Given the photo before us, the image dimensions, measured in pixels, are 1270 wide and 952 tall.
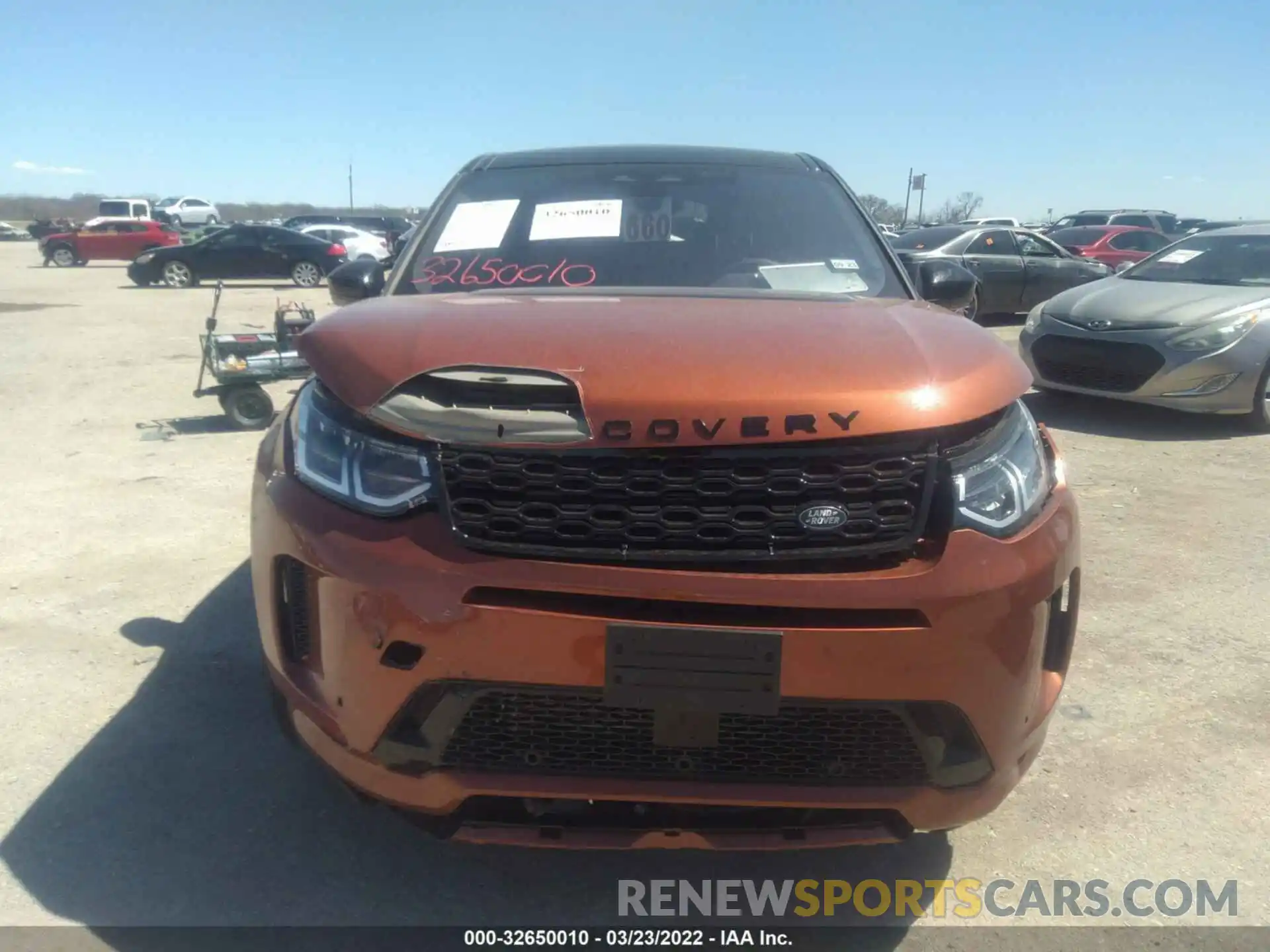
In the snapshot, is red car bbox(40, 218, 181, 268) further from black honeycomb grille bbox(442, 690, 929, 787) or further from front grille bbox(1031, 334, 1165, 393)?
black honeycomb grille bbox(442, 690, 929, 787)

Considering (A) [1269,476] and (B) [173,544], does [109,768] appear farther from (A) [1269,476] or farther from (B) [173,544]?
(A) [1269,476]

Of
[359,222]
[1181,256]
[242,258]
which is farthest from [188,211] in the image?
[1181,256]

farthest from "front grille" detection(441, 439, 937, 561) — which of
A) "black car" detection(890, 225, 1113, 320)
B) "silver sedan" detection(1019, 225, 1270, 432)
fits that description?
"black car" detection(890, 225, 1113, 320)

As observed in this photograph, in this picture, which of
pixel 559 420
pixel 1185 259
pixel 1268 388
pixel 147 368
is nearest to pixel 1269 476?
pixel 1268 388

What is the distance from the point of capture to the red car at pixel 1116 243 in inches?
699

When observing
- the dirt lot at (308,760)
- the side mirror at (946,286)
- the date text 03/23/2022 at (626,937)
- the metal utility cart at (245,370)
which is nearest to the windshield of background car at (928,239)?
the dirt lot at (308,760)

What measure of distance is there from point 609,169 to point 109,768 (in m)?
2.51

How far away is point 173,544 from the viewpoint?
458 centimetres

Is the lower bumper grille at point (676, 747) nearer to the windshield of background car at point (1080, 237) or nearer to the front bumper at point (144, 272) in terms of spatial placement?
the windshield of background car at point (1080, 237)

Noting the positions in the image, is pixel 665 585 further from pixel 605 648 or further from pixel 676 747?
pixel 676 747

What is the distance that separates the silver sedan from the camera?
6.98m

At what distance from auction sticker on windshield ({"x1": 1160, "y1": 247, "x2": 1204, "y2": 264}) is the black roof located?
19.6ft

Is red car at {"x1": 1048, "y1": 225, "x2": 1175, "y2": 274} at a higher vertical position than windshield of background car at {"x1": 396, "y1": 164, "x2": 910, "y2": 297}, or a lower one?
lower

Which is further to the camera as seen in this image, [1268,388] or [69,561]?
[1268,388]
